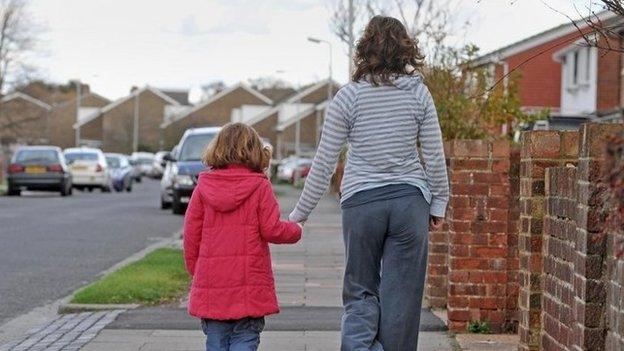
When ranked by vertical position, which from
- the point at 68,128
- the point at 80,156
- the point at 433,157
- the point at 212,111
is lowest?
the point at 80,156

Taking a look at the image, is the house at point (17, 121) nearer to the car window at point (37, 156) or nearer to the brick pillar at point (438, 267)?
the car window at point (37, 156)

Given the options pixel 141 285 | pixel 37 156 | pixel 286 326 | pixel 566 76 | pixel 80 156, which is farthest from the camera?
pixel 566 76

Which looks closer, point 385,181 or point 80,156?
point 385,181

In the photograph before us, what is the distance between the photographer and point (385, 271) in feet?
19.6

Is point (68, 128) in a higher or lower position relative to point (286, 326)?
higher

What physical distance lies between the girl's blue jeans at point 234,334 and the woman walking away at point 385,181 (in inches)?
17.5

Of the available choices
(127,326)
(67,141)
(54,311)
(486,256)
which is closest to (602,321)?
(486,256)

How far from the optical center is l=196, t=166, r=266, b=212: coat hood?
19.8 feet

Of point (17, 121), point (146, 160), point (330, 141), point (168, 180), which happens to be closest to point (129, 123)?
point (146, 160)

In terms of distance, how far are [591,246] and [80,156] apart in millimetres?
41376

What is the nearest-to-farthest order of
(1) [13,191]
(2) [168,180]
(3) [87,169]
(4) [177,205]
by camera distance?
(4) [177,205]
(2) [168,180]
(1) [13,191]
(3) [87,169]

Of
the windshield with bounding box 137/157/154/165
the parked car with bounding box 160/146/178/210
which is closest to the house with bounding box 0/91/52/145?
the windshield with bounding box 137/157/154/165

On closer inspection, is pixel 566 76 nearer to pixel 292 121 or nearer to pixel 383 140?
pixel 383 140

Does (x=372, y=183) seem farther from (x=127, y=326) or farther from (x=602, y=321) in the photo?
(x=127, y=326)
